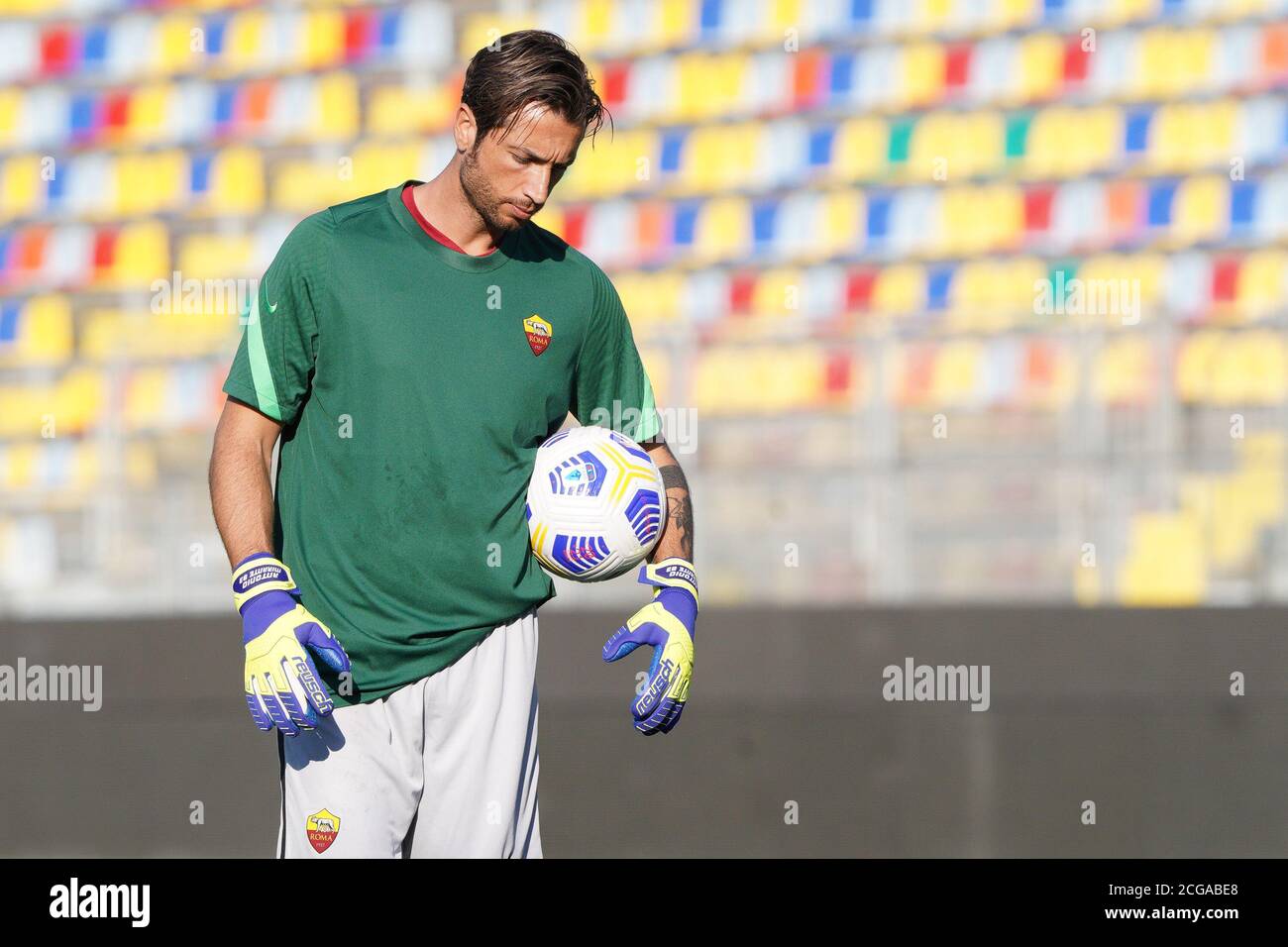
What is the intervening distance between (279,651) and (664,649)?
0.73 metres

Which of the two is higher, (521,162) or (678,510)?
(521,162)

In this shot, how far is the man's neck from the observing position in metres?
3.11

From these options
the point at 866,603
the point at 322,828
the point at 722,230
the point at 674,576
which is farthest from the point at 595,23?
the point at 322,828

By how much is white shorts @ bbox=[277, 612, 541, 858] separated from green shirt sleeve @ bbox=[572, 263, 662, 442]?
1.51 feet

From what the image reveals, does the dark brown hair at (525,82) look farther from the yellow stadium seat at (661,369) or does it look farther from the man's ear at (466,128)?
the yellow stadium seat at (661,369)

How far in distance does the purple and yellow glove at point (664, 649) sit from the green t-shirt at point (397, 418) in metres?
0.21

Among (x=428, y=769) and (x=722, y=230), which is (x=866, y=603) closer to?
(x=428, y=769)

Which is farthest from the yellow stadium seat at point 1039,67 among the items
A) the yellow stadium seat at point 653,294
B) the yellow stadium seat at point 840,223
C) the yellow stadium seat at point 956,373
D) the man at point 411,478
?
the man at point 411,478

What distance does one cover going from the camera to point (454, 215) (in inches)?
123

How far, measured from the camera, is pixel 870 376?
6.14 meters

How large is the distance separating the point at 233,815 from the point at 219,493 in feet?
10.7
